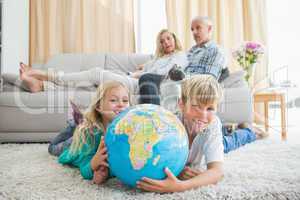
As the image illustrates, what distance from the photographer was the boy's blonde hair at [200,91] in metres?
1.12

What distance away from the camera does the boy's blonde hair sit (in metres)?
1.12

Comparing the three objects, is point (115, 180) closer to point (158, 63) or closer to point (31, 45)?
point (158, 63)

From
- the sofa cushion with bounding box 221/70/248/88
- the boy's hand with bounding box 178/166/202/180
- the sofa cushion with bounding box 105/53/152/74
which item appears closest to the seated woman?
the sofa cushion with bounding box 221/70/248/88

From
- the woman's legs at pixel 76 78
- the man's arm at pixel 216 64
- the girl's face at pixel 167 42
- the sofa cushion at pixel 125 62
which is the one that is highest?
the girl's face at pixel 167 42

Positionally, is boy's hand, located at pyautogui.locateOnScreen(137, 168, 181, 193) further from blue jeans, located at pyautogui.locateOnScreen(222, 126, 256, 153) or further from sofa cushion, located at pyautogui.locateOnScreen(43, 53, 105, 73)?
sofa cushion, located at pyautogui.locateOnScreen(43, 53, 105, 73)

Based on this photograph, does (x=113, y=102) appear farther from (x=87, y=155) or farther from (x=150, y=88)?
(x=150, y=88)

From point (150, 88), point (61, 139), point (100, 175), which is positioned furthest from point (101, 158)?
point (150, 88)

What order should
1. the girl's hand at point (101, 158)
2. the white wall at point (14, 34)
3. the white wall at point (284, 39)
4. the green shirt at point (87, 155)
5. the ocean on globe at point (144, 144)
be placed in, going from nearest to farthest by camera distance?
the ocean on globe at point (144, 144), the girl's hand at point (101, 158), the green shirt at point (87, 155), the white wall at point (14, 34), the white wall at point (284, 39)

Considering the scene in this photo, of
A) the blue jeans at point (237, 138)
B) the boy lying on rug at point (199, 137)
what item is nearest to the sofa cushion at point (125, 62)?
the blue jeans at point (237, 138)

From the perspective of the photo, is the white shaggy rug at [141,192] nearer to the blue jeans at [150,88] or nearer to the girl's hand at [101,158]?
the girl's hand at [101,158]

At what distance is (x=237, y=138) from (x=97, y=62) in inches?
68.8

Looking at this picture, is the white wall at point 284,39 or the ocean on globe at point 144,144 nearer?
the ocean on globe at point 144,144

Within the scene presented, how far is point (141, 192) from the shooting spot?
1012 millimetres

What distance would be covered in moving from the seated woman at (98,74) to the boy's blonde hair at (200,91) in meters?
1.18
